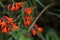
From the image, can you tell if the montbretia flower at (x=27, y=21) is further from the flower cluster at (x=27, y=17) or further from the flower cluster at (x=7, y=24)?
the flower cluster at (x=7, y=24)

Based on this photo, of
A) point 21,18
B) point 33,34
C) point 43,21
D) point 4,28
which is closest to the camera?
point 4,28

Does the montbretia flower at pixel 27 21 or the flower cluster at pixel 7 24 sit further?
the montbretia flower at pixel 27 21

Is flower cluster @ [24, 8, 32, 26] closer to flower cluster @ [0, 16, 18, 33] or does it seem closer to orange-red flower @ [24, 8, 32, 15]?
orange-red flower @ [24, 8, 32, 15]

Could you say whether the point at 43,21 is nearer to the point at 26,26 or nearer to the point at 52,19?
the point at 52,19

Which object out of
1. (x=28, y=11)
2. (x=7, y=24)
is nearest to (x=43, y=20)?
(x=28, y=11)

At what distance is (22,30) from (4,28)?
20 cm

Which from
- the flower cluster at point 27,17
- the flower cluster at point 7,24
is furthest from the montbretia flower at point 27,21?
the flower cluster at point 7,24

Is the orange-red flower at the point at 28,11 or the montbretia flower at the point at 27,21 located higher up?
the orange-red flower at the point at 28,11

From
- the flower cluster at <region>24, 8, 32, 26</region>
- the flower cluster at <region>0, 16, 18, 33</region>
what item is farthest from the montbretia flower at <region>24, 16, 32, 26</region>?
the flower cluster at <region>0, 16, 18, 33</region>

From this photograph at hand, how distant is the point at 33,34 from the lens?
5.57ft

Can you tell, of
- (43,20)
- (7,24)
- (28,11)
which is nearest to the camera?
(7,24)

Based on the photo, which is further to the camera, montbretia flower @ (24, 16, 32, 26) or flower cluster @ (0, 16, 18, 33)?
montbretia flower @ (24, 16, 32, 26)

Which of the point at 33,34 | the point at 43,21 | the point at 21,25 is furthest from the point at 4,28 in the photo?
the point at 43,21

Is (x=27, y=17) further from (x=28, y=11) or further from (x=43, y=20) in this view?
(x=43, y=20)
